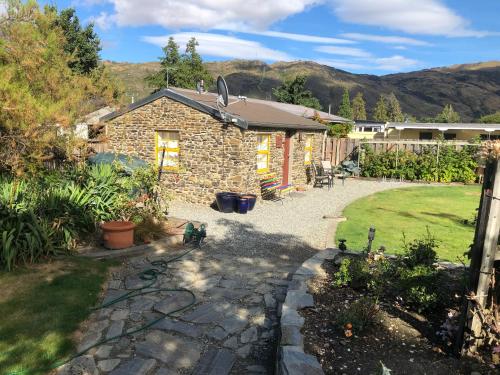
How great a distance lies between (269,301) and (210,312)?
0.86 metres

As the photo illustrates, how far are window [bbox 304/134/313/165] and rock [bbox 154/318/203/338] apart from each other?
13311mm

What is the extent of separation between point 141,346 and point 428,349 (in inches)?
115

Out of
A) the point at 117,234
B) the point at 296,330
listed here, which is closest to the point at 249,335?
the point at 296,330

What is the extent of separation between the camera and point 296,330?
396 centimetres

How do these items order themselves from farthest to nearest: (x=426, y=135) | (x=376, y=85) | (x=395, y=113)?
(x=376, y=85), (x=395, y=113), (x=426, y=135)

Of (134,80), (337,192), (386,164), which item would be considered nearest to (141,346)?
(337,192)

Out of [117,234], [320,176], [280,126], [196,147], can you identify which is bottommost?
[117,234]

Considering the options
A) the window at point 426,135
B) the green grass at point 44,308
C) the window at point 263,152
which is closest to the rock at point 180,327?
the green grass at point 44,308

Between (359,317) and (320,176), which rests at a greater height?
(320,176)

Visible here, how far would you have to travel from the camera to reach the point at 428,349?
3654 mm

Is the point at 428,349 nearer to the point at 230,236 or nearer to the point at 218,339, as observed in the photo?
the point at 218,339

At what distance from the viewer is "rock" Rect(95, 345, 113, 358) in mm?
4113

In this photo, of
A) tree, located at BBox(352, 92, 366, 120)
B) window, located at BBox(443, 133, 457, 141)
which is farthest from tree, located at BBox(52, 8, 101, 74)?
tree, located at BBox(352, 92, 366, 120)

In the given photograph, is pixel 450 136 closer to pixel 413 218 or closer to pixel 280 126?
pixel 280 126
